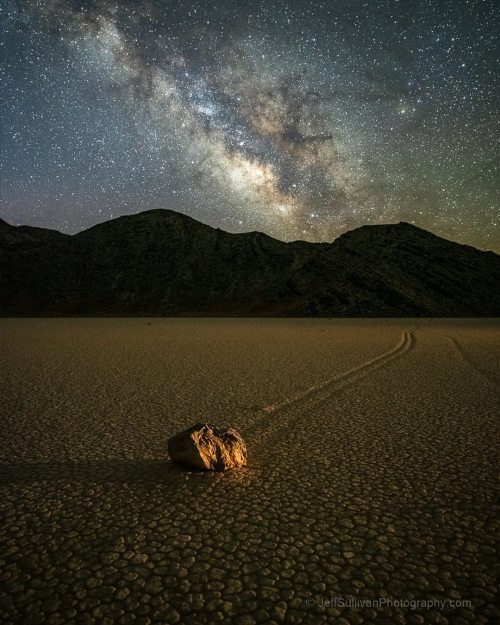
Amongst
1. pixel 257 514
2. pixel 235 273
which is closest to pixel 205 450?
pixel 257 514

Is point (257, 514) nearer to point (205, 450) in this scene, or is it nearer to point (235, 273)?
point (205, 450)

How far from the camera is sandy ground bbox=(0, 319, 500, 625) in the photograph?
2.25 m

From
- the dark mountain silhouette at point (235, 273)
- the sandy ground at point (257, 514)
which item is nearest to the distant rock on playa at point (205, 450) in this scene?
the sandy ground at point (257, 514)

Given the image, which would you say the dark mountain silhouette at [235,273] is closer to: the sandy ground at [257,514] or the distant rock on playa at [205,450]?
the sandy ground at [257,514]

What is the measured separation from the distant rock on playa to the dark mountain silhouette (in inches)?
2184

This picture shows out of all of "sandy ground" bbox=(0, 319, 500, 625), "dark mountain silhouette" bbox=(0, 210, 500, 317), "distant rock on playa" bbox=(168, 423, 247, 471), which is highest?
"dark mountain silhouette" bbox=(0, 210, 500, 317)

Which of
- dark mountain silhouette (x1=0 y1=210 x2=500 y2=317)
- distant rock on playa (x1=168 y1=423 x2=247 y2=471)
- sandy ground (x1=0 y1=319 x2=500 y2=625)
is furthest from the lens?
dark mountain silhouette (x1=0 y1=210 x2=500 y2=317)

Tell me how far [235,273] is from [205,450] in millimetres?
79711

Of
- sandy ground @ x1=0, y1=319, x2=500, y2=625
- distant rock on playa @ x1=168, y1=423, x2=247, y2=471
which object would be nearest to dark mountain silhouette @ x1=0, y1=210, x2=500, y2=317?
sandy ground @ x1=0, y1=319, x2=500, y2=625

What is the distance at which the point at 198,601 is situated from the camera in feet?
7.32

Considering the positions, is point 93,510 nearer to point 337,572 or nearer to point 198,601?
point 198,601

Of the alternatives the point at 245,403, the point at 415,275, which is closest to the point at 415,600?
the point at 245,403

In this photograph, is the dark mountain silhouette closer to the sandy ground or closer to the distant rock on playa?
the sandy ground

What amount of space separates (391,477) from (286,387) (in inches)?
179
